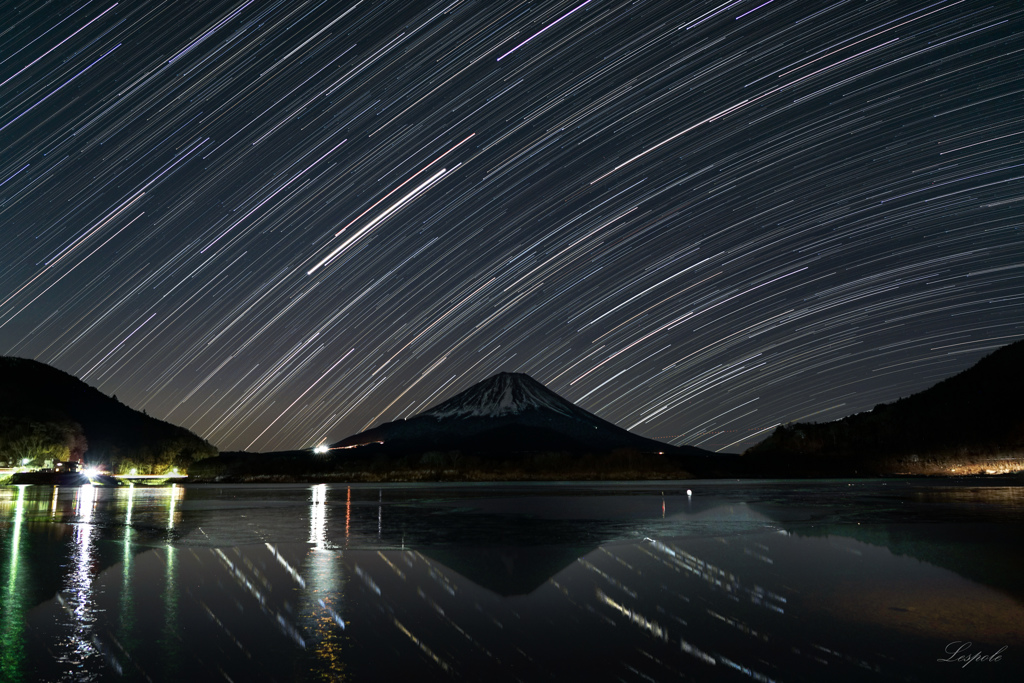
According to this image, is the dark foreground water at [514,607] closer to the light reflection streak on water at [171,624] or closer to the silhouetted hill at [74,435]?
the light reflection streak on water at [171,624]

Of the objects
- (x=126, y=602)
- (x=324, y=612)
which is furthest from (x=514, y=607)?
(x=126, y=602)

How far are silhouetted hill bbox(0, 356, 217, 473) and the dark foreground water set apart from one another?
94688mm

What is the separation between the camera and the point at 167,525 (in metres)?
23.5

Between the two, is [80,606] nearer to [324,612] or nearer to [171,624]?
[171,624]

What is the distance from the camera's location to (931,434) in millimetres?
150250

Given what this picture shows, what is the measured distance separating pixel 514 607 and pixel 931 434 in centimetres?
16816

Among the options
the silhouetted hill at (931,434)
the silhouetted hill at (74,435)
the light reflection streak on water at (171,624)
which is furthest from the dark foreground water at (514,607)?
the silhouetted hill at (931,434)

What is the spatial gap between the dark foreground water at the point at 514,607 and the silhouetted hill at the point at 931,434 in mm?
131459

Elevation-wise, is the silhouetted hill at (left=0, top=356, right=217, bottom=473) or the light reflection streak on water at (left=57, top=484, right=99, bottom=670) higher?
the silhouetted hill at (left=0, top=356, right=217, bottom=473)

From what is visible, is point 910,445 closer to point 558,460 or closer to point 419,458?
point 558,460

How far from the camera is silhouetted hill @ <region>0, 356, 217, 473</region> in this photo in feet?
318

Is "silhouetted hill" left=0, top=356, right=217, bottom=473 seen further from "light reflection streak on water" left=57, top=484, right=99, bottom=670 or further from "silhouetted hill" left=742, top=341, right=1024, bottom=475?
"silhouetted hill" left=742, top=341, right=1024, bottom=475

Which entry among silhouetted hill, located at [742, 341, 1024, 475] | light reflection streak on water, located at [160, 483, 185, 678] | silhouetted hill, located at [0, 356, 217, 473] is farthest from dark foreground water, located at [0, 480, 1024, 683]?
silhouetted hill, located at [742, 341, 1024, 475]

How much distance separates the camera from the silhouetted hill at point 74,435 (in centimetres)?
9700
